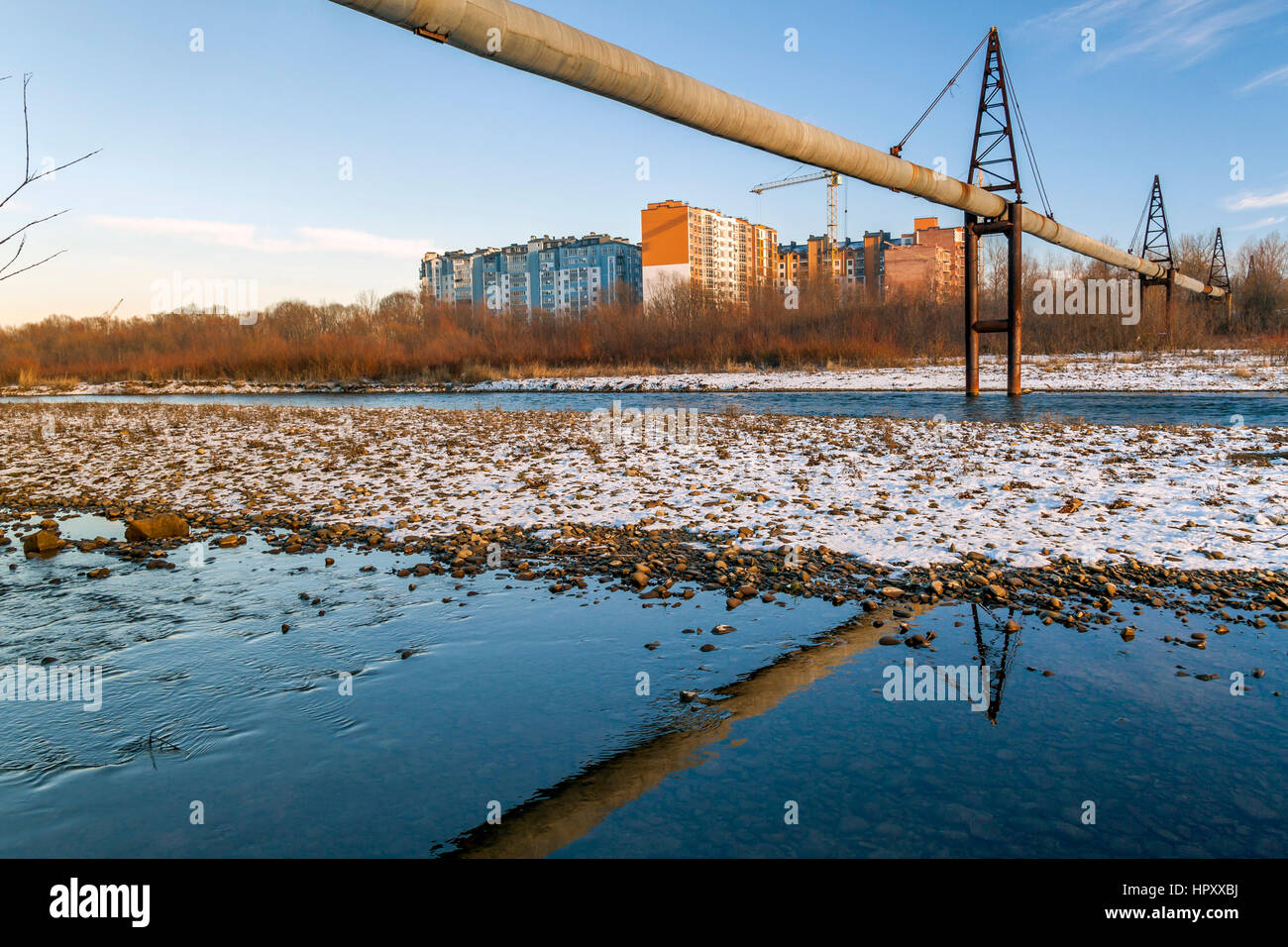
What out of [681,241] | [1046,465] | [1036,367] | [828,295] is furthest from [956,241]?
[1046,465]

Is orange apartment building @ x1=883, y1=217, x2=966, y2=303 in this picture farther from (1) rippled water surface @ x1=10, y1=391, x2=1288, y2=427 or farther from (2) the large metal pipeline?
(2) the large metal pipeline

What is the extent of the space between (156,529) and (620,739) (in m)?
6.60

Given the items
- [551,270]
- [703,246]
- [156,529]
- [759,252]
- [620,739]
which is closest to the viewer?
[620,739]

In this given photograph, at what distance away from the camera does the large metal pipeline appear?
5898 mm

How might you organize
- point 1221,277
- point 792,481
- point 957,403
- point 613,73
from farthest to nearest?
point 1221,277 < point 957,403 < point 792,481 < point 613,73

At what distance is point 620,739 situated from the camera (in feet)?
12.4

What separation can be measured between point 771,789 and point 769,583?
2.94 metres

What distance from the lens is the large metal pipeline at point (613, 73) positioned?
590cm

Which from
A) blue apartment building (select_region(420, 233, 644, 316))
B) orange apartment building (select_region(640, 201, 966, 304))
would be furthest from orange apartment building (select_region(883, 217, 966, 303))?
blue apartment building (select_region(420, 233, 644, 316))

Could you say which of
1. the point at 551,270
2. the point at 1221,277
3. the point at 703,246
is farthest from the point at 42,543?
the point at 551,270

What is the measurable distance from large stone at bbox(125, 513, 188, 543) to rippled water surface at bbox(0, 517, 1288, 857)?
8.11 ft

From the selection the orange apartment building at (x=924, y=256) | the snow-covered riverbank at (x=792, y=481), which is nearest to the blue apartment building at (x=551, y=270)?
the orange apartment building at (x=924, y=256)

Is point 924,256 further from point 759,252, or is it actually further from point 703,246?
point 759,252
